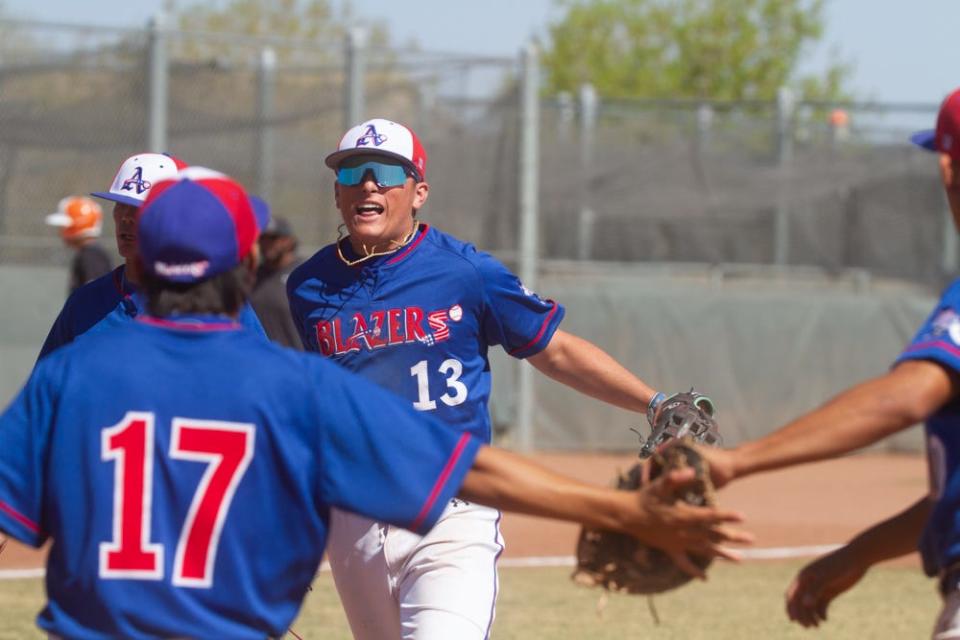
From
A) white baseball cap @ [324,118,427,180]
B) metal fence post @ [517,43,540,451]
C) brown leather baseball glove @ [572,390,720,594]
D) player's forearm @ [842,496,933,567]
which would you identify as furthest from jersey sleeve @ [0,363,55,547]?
metal fence post @ [517,43,540,451]

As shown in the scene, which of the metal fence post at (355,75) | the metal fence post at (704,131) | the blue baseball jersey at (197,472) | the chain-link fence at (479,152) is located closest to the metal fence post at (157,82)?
the chain-link fence at (479,152)

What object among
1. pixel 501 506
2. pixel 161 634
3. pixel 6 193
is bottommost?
pixel 6 193

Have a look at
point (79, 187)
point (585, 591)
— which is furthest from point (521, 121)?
point (585, 591)

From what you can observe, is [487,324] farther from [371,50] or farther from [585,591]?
[371,50]

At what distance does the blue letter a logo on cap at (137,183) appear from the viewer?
5297mm

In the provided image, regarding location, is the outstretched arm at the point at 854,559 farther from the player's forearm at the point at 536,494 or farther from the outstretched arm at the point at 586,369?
the outstretched arm at the point at 586,369

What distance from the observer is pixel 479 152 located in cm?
1598

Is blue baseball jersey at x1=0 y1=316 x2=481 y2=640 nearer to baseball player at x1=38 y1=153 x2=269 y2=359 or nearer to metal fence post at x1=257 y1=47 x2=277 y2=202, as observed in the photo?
baseball player at x1=38 y1=153 x2=269 y2=359

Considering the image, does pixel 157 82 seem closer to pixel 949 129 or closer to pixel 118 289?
pixel 118 289

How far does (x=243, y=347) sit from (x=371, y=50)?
12.1 meters

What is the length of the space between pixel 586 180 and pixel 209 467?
15189 millimetres

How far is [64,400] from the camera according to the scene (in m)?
3.19

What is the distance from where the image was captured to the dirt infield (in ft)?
37.6

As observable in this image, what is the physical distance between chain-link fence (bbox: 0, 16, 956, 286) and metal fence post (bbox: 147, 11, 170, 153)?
2 centimetres
